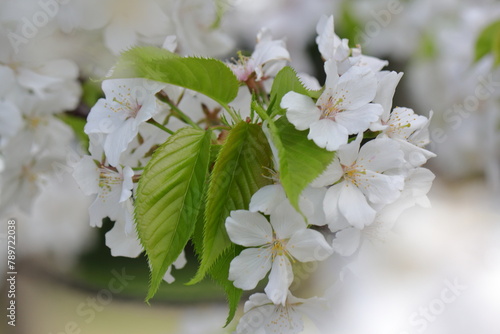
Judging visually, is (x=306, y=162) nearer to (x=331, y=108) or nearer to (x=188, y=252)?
(x=331, y=108)

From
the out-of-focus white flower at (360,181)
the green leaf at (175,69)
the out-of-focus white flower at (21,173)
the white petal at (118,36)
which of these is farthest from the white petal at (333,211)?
the out-of-focus white flower at (21,173)

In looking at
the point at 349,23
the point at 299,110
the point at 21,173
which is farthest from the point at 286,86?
the point at 349,23

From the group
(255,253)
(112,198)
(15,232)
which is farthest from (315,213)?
(15,232)

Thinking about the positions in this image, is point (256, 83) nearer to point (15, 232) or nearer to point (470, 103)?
point (15, 232)

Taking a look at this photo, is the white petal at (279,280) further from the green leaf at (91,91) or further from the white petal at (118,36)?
the green leaf at (91,91)

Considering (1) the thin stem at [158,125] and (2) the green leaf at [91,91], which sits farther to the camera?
(2) the green leaf at [91,91]

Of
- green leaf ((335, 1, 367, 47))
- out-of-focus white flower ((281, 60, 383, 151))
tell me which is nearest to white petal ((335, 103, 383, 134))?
out-of-focus white flower ((281, 60, 383, 151))

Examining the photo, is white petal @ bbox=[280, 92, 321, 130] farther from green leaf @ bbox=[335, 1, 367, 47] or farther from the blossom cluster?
green leaf @ bbox=[335, 1, 367, 47]
